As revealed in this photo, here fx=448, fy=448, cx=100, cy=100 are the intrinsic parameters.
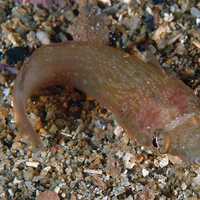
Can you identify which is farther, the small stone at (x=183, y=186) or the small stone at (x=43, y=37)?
the small stone at (x=43, y=37)

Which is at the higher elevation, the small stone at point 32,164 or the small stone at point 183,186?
the small stone at point 183,186

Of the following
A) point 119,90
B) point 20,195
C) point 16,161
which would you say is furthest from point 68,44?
point 20,195

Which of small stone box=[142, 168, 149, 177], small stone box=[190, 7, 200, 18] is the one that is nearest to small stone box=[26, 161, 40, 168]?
small stone box=[142, 168, 149, 177]

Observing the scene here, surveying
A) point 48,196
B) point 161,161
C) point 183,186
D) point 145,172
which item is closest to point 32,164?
point 48,196

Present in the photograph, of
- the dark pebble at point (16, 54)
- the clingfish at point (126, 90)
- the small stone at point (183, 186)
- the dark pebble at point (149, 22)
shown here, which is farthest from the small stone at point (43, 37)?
the small stone at point (183, 186)

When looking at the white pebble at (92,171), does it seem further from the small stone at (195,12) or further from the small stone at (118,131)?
the small stone at (195,12)

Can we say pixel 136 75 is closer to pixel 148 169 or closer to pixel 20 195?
pixel 148 169

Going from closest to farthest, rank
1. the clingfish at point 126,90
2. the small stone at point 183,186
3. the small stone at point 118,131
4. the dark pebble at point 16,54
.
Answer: the clingfish at point 126,90 → the small stone at point 183,186 → the small stone at point 118,131 → the dark pebble at point 16,54

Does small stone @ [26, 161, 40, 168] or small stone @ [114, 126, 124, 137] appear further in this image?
small stone @ [114, 126, 124, 137]

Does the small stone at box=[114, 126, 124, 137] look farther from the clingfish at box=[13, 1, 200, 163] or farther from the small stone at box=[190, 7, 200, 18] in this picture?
the small stone at box=[190, 7, 200, 18]
